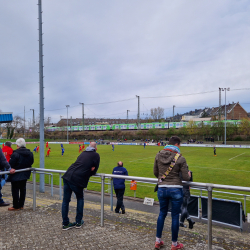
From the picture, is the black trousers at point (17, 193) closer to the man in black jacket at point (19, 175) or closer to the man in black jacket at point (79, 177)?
the man in black jacket at point (19, 175)

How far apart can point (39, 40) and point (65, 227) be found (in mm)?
8673

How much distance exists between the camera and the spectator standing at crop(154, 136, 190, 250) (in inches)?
127

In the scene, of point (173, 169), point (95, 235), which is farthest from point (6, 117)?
point (173, 169)

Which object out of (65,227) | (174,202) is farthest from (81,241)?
(174,202)

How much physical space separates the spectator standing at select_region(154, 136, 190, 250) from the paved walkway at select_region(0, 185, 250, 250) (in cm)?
27

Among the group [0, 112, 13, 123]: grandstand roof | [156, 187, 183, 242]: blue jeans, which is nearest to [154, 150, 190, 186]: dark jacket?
[156, 187, 183, 242]: blue jeans

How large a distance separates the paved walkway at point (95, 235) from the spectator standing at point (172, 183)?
27 cm

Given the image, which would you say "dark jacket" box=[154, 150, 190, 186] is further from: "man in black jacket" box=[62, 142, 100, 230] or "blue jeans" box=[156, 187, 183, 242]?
"man in black jacket" box=[62, 142, 100, 230]

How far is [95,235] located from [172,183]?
1.60m

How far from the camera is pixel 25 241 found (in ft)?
11.1

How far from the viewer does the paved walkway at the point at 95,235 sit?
3277 mm

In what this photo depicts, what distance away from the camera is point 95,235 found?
3617mm

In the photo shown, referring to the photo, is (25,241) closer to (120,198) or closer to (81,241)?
(81,241)

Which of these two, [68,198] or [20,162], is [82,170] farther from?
[20,162]
